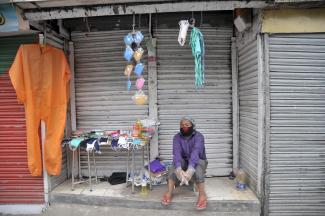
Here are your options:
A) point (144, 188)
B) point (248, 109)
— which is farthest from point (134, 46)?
point (144, 188)

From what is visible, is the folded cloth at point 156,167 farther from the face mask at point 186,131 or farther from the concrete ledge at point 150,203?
the face mask at point 186,131

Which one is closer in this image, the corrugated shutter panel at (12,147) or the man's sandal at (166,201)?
the man's sandal at (166,201)

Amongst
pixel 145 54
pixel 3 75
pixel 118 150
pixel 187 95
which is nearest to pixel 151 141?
pixel 118 150

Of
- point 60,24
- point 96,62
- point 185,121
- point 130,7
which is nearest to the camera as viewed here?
point 130,7

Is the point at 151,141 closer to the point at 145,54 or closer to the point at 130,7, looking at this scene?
the point at 145,54

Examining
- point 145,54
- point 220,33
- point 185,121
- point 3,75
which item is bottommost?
point 185,121

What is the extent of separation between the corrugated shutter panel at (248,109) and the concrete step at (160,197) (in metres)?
0.42

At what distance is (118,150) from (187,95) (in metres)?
1.83

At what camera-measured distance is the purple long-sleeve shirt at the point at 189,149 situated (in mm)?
5227

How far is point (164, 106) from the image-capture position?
630 cm

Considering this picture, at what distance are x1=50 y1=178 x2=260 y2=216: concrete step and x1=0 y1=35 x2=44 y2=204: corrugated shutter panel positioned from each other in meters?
0.46

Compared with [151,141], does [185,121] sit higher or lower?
higher

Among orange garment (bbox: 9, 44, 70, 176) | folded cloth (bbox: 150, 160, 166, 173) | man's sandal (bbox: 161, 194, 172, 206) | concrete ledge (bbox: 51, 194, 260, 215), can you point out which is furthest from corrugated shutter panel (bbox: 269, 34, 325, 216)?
orange garment (bbox: 9, 44, 70, 176)

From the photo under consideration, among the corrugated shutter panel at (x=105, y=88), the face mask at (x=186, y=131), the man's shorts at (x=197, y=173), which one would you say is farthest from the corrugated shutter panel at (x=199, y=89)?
the man's shorts at (x=197, y=173)
